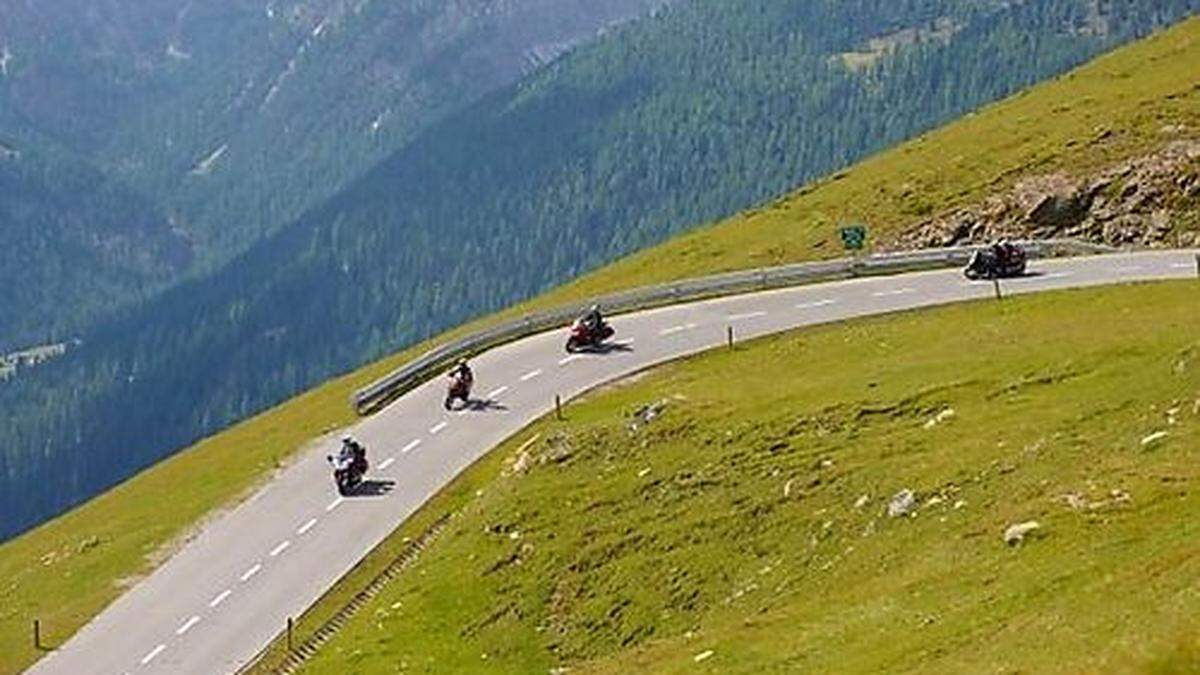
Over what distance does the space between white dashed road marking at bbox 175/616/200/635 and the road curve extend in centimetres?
3

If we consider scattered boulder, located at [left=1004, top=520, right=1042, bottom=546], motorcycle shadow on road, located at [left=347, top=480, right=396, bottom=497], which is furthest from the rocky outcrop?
scattered boulder, located at [left=1004, top=520, right=1042, bottom=546]

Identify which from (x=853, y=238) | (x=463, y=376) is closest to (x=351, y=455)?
(x=463, y=376)

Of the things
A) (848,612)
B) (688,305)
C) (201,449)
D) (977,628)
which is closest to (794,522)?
(848,612)

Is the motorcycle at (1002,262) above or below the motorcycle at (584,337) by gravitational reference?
below

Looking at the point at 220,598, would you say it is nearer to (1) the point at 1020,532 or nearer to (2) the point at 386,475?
(2) the point at 386,475

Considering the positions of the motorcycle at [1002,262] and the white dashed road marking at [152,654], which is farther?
the motorcycle at [1002,262]

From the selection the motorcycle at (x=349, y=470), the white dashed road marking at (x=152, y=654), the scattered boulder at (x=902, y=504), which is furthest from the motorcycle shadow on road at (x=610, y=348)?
the scattered boulder at (x=902, y=504)

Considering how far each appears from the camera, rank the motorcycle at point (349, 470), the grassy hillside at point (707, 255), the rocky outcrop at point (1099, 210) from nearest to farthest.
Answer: the grassy hillside at point (707, 255) < the motorcycle at point (349, 470) < the rocky outcrop at point (1099, 210)

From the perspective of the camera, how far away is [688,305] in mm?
87375

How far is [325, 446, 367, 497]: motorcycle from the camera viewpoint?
6438 cm

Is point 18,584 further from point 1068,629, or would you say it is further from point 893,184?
point 893,184

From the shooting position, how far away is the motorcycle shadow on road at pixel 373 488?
63650 millimetres

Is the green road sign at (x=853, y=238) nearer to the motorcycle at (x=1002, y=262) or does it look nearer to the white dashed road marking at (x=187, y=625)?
the motorcycle at (x=1002, y=262)

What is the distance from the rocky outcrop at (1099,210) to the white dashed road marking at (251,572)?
4377cm
